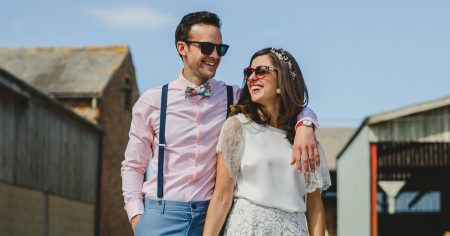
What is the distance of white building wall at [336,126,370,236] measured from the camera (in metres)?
17.5

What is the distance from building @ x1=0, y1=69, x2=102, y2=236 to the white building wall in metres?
7.31

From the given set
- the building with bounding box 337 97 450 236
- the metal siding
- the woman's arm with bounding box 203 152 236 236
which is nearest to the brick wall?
the metal siding

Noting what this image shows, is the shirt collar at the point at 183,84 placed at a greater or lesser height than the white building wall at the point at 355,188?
greater

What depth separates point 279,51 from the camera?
3.88 meters

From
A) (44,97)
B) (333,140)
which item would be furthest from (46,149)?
(333,140)

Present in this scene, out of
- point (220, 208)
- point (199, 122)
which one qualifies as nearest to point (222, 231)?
point (220, 208)

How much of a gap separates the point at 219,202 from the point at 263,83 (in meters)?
0.56

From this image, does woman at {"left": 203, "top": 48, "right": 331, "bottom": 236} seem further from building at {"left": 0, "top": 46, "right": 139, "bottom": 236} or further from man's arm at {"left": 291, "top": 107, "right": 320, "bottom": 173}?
building at {"left": 0, "top": 46, "right": 139, "bottom": 236}

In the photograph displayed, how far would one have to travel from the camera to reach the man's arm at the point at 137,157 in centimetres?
400

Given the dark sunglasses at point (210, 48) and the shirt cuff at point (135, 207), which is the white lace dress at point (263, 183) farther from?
the shirt cuff at point (135, 207)

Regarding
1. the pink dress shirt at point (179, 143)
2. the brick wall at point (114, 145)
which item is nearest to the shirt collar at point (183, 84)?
the pink dress shirt at point (179, 143)

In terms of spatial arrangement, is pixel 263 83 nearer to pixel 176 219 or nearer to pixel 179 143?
pixel 179 143

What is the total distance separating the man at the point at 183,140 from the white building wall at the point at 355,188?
13441mm

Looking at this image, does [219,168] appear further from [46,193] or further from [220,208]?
[46,193]
